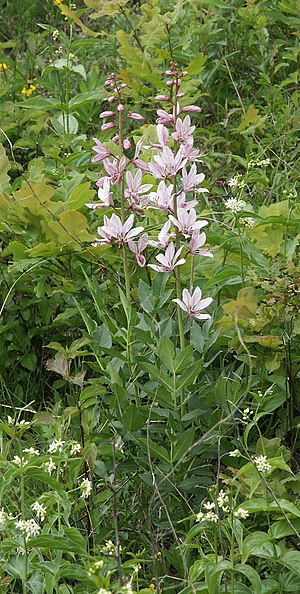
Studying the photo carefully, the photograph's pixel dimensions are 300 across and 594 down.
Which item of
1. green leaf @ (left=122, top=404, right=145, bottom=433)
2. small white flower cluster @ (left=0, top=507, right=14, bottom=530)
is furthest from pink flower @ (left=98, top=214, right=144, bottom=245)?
small white flower cluster @ (left=0, top=507, right=14, bottom=530)

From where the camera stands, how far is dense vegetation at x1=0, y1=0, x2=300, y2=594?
1.99 m

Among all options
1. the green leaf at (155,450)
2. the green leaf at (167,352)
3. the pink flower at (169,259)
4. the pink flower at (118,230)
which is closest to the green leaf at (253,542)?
the green leaf at (155,450)

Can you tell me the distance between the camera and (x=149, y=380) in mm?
2596

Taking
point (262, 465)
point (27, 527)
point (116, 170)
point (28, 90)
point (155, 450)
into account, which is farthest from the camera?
point (28, 90)

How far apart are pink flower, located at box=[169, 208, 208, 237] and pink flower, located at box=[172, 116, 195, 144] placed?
0.51 feet

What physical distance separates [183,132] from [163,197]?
0.15 metres

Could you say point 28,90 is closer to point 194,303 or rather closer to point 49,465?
point 194,303

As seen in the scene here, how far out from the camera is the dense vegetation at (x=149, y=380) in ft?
6.52

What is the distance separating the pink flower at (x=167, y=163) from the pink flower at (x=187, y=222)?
9cm

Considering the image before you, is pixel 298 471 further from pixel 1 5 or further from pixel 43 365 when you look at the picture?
pixel 1 5

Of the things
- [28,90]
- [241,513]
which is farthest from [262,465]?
[28,90]

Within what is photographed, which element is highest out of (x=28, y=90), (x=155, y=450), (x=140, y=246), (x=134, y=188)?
(x=134, y=188)

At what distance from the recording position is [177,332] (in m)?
2.52

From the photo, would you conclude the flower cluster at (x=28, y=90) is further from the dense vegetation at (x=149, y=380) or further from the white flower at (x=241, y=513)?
the white flower at (x=241, y=513)
